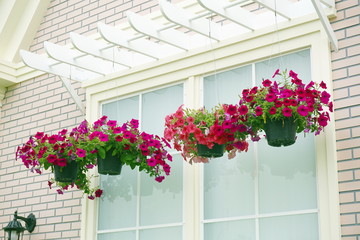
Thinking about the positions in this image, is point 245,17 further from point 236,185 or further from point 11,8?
point 11,8

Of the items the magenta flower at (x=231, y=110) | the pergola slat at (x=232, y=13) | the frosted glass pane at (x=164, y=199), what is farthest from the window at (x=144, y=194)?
the magenta flower at (x=231, y=110)

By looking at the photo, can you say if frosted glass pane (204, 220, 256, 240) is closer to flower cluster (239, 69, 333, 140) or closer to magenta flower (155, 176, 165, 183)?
magenta flower (155, 176, 165, 183)

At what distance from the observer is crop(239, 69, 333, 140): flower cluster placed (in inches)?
141

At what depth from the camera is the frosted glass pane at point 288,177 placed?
157 inches

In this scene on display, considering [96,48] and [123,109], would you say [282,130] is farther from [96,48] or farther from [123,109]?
[123,109]

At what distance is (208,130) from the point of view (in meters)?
3.89

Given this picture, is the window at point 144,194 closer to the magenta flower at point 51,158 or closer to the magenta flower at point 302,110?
the magenta flower at point 51,158

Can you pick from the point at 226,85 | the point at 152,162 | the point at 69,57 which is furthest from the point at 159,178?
the point at 69,57

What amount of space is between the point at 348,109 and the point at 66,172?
1979 mm

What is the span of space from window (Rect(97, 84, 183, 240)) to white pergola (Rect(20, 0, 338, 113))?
322 mm

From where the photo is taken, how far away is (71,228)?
518 centimetres

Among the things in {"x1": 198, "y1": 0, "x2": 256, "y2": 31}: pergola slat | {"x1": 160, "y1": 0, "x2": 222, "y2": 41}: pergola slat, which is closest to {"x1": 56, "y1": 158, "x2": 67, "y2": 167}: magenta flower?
{"x1": 160, "y1": 0, "x2": 222, "y2": 41}: pergola slat

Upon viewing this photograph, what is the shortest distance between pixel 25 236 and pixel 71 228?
0.56m

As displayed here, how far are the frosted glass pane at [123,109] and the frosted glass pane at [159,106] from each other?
0.29 ft
